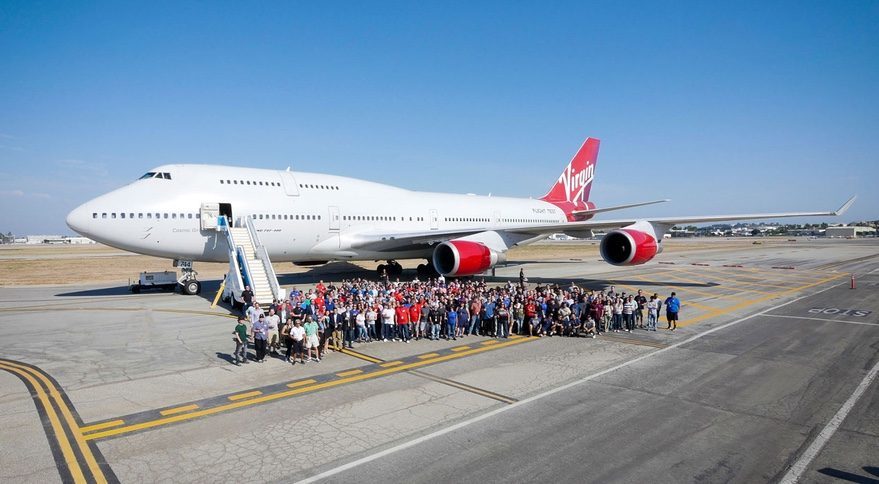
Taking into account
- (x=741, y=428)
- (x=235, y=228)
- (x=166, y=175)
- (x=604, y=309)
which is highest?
(x=166, y=175)

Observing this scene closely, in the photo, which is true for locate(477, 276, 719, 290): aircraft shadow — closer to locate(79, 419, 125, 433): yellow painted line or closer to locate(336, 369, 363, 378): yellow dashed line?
locate(336, 369, 363, 378): yellow dashed line

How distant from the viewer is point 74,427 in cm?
801

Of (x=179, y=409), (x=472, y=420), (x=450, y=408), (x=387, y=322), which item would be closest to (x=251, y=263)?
(x=387, y=322)

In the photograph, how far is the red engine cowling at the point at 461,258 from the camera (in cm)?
2355

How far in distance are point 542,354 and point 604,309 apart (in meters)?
3.70

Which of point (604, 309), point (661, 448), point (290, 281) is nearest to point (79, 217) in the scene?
point (290, 281)

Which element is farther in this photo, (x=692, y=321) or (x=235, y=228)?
(x=235, y=228)

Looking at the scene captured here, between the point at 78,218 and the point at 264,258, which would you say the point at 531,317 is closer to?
the point at 264,258

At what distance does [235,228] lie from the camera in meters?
22.2

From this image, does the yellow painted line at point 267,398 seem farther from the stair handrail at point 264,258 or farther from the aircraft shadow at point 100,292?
the aircraft shadow at point 100,292

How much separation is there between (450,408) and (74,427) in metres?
6.38

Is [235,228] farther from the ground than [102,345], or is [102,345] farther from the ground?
[235,228]

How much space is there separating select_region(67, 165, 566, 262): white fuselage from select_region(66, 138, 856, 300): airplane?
45 millimetres

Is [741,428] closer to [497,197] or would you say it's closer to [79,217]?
[79,217]
